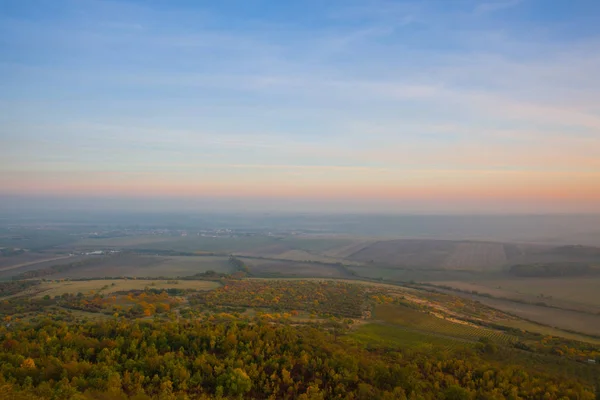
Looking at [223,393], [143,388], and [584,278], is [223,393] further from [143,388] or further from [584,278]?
[584,278]

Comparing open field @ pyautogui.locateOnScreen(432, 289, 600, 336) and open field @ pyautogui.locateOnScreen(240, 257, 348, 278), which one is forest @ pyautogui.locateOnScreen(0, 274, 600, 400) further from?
open field @ pyautogui.locateOnScreen(240, 257, 348, 278)

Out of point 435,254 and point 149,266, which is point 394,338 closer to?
point 149,266

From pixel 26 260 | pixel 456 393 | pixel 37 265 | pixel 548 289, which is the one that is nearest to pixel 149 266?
pixel 37 265

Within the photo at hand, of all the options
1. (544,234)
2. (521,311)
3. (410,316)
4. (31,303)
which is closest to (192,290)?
(31,303)

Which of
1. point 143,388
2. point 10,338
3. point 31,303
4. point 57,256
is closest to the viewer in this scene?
point 143,388

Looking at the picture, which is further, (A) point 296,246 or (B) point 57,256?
(A) point 296,246

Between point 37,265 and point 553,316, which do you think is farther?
point 37,265

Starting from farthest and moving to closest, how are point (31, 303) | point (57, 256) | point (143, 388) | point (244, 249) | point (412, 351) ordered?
point (244, 249)
point (57, 256)
point (31, 303)
point (412, 351)
point (143, 388)

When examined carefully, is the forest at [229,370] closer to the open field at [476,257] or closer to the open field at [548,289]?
the open field at [548,289]
